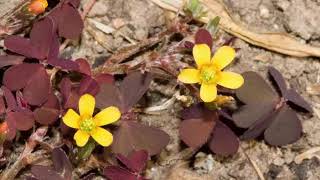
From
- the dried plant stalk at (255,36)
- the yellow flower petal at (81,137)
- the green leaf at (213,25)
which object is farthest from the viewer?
the dried plant stalk at (255,36)

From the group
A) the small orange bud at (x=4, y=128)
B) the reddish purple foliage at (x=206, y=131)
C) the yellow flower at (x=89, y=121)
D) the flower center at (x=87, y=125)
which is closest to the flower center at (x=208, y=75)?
the reddish purple foliage at (x=206, y=131)

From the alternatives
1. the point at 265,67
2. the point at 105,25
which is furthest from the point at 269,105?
the point at 105,25

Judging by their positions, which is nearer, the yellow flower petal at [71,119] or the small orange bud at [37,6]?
the yellow flower petal at [71,119]

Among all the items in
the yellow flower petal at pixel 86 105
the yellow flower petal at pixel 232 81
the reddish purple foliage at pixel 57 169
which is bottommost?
the reddish purple foliage at pixel 57 169

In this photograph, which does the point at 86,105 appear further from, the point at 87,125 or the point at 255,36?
the point at 255,36

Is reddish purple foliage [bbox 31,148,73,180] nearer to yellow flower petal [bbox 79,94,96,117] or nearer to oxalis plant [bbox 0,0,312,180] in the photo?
oxalis plant [bbox 0,0,312,180]

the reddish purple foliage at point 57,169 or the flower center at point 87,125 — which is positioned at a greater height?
the flower center at point 87,125

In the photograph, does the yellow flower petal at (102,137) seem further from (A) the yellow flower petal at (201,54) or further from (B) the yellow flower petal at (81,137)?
(A) the yellow flower petal at (201,54)
